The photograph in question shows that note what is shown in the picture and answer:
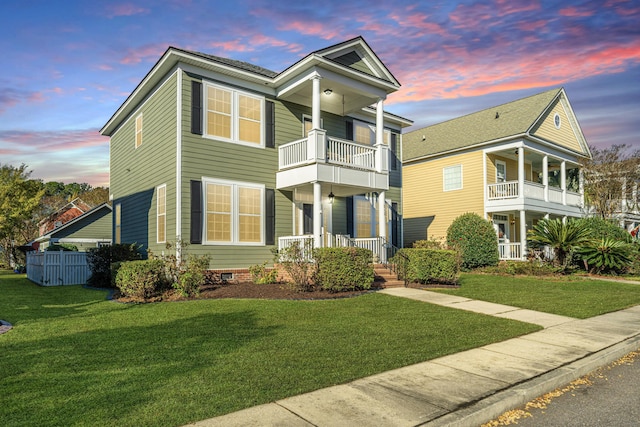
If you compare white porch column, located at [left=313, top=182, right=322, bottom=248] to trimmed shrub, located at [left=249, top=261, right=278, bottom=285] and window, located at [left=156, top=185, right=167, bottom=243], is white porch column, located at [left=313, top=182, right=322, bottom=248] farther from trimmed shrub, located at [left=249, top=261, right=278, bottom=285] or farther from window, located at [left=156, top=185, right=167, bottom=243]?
window, located at [left=156, top=185, right=167, bottom=243]

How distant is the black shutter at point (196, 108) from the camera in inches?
551

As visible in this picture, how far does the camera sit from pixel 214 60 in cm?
1412

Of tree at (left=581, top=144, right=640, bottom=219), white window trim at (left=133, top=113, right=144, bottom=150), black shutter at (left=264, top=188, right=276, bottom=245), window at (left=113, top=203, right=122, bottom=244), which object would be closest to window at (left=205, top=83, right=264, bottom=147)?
black shutter at (left=264, top=188, right=276, bottom=245)

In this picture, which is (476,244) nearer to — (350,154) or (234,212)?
(350,154)

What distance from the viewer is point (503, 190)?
78.0ft

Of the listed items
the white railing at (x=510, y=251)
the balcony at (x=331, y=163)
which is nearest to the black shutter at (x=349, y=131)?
the balcony at (x=331, y=163)

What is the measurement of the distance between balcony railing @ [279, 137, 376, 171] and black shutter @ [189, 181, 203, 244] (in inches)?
129

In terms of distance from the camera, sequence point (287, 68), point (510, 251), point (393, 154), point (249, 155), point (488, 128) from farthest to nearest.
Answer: point (488, 128) → point (510, 251) → point (393, 154) → point (249, 155) → point (287, 68)

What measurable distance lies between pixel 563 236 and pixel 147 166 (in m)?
16.8

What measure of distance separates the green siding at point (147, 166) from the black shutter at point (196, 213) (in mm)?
655

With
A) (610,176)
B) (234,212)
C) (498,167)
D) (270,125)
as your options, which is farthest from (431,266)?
(610,176)

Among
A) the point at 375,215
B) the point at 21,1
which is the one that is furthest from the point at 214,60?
the point at 375,215

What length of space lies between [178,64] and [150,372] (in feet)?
36.8

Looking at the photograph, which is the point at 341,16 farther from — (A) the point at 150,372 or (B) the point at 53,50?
(A) the point at 150,372
